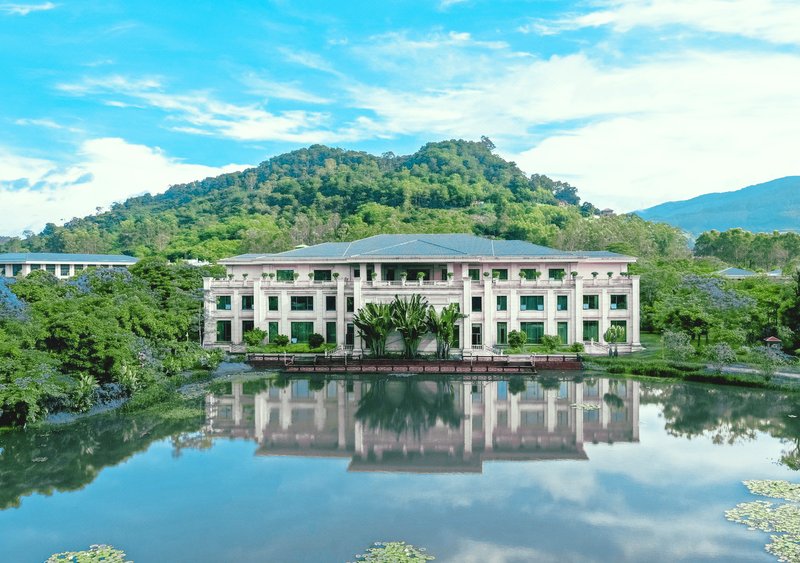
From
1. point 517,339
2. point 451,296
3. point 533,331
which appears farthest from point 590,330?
point 451,296

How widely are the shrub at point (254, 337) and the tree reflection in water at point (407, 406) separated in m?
8.89

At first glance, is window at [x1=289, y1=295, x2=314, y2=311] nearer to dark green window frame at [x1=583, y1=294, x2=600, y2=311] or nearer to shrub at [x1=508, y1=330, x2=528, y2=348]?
shrub at [x1=508, y1=330, x2=528, y2=348]

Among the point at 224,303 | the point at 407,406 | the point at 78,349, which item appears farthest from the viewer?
the point at 224,303

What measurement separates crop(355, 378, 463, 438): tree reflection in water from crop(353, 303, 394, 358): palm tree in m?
3.97

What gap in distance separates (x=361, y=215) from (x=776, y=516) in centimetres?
7195

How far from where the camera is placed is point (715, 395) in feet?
82.0

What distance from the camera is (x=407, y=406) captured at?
77.2 feet

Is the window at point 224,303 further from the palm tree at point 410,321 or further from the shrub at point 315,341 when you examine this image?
the palm tree at point 410,321

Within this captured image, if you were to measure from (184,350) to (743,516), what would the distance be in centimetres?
2204

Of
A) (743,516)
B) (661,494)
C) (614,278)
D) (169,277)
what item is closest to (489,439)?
(661,494)

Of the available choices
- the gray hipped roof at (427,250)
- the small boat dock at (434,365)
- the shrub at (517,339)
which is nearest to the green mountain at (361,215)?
the gray hipped roof at (427,250)

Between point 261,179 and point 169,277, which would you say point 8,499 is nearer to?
point 169,277

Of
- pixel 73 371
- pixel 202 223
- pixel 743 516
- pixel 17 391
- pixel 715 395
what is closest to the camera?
pixel 743 516

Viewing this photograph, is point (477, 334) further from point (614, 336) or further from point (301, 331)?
point (301, 331)
